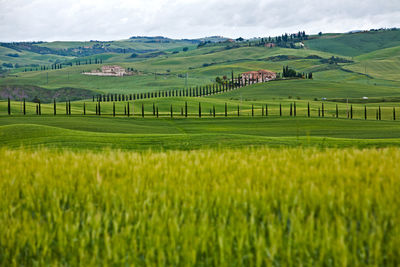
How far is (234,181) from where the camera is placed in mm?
6883

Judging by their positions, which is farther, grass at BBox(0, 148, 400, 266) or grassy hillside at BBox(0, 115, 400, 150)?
grassy hillside at BBox(0, 115, 400, 150)

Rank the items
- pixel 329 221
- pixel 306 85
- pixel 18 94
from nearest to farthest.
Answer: pixel 329 221 < pixel 306 85 < pixel 18 94

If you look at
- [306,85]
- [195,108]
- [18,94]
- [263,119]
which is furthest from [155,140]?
[18,94]

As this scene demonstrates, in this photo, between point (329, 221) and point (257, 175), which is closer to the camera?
point (329, 221)

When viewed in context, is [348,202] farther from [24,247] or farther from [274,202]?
[24,247]

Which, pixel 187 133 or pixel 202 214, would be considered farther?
pixel 187 133

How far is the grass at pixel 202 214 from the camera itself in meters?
5.46

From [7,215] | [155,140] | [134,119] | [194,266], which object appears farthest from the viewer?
[134,119]

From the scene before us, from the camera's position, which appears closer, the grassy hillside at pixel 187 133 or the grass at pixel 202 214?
the grass at pixel 202 214

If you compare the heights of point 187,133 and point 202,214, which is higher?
point 202,214

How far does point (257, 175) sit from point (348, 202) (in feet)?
4.68

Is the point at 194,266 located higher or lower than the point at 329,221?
lower

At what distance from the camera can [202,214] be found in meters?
6.13

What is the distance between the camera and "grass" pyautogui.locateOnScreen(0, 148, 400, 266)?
5.46 meters
